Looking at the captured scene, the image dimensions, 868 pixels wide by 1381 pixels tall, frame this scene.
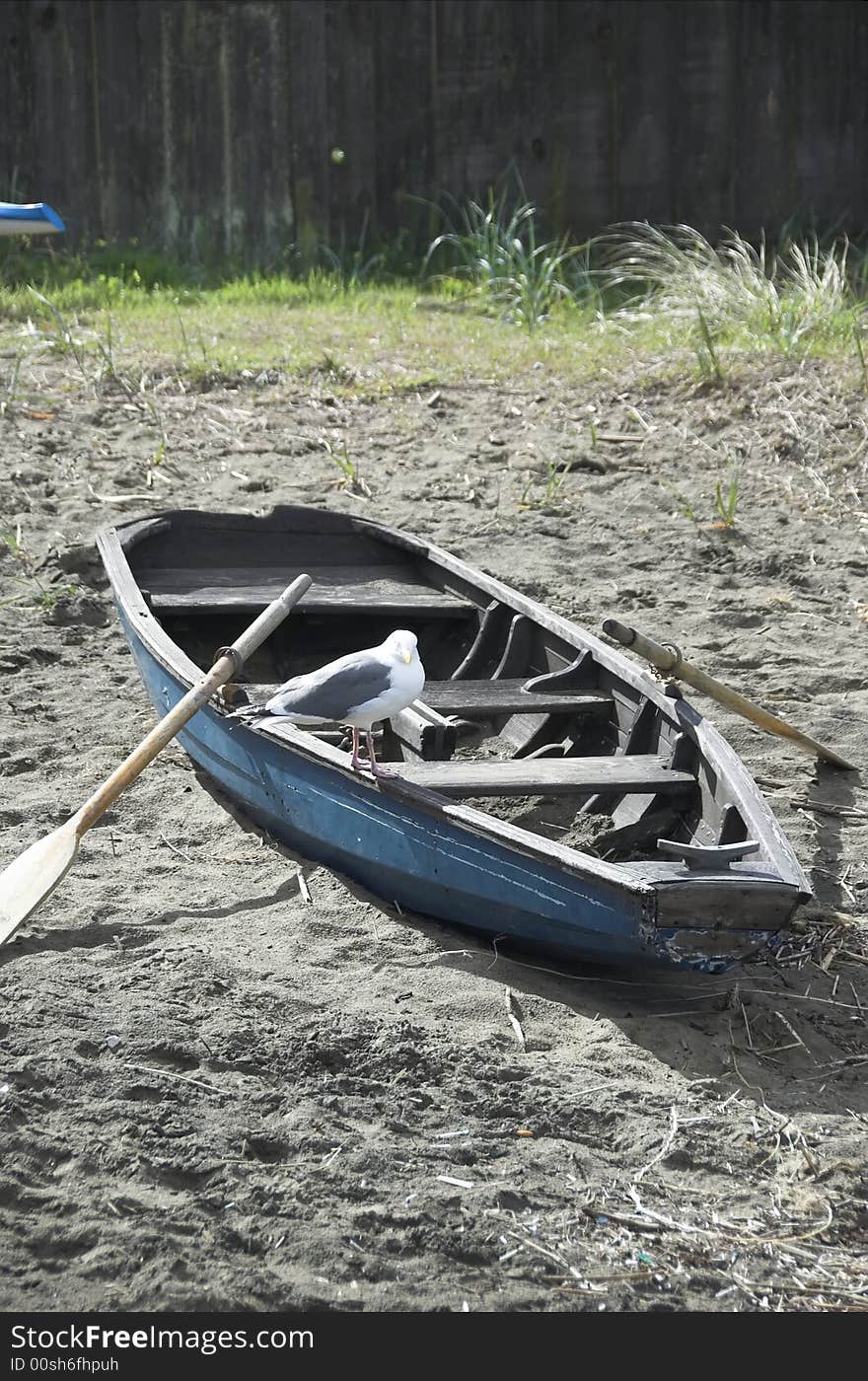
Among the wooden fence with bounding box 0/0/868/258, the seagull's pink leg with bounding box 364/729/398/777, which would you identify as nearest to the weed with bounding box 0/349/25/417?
the wooden fence with bounding box 0/0/868/258

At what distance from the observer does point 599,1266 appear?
297 cm

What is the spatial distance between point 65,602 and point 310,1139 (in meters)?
4.01

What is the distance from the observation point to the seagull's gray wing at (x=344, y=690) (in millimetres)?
4113

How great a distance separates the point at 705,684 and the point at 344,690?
1386mm

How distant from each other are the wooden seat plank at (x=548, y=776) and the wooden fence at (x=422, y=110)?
7.02 metres

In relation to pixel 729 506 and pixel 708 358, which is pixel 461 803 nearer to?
pixel 729 506

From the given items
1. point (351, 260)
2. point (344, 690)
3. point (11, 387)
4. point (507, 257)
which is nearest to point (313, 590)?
point (344, 690)

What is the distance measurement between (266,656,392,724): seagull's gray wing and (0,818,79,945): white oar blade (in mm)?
795

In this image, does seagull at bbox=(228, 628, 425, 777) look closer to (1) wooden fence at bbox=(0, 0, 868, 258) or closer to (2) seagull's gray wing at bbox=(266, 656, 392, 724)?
(2) seagull's gray wing at bbox=(266, 656, 392, 724)

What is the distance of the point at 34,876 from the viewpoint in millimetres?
4184

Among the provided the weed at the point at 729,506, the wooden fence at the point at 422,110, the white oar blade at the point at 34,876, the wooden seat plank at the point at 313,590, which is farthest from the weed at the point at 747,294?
the white oar blade at the point at 34,876

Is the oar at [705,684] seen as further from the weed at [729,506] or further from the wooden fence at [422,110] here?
the wooden fence at [422,110]
